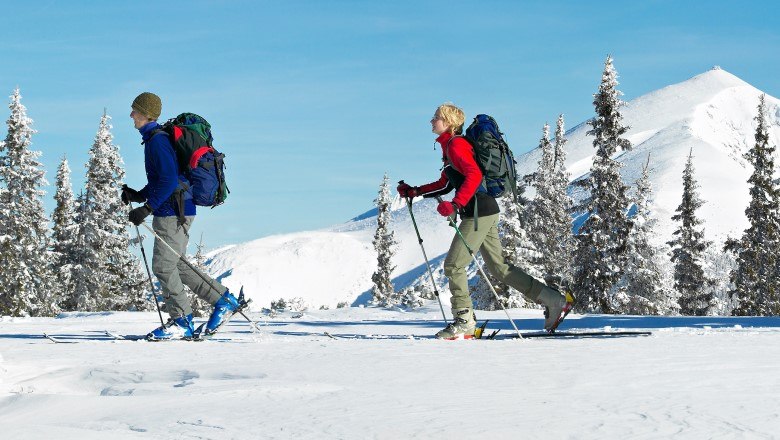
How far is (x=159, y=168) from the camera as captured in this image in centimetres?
884

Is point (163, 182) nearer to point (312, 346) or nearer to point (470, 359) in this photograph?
point (312, 346)

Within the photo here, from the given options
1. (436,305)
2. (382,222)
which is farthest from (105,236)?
(436,305)

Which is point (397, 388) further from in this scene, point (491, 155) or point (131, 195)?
point (131, 195)

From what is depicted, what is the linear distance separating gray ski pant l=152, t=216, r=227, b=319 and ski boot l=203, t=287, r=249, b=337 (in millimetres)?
90

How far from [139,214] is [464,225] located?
3.26 metres

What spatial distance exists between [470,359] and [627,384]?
5.38ft

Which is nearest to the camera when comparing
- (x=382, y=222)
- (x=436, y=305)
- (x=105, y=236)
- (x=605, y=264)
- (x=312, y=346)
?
(x=312, y=346)

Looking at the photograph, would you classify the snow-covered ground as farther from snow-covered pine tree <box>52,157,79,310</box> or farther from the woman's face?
snow-covered pine tree <box>52,157,79,310</box>

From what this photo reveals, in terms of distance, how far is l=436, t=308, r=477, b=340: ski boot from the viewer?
8.92 m

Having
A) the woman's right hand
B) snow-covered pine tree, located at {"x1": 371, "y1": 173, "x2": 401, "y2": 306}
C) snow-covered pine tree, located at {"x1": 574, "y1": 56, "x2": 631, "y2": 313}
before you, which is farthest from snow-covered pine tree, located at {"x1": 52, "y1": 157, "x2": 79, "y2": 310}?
the woman's right hand

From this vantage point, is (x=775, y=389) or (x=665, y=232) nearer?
(x=775, y=389)

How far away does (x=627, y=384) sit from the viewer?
541 centimetres

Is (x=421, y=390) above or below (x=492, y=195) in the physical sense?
below

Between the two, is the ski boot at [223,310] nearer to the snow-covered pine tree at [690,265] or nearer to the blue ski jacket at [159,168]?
the blue ski jacket at [159,168]
